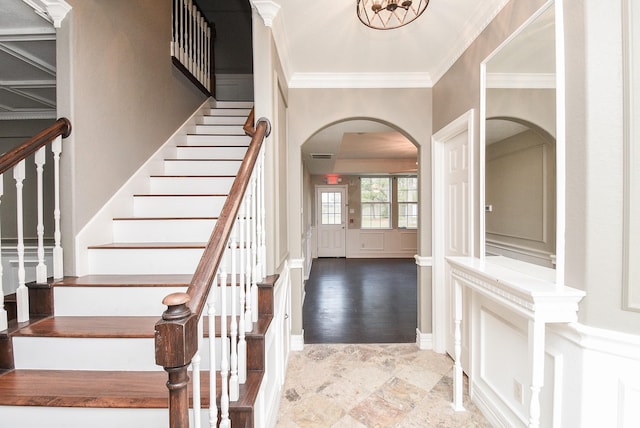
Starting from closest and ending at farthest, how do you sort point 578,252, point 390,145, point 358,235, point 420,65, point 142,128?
point 578,252 < point 142,128 < point 420,65 < point 390,145 < point 358,235

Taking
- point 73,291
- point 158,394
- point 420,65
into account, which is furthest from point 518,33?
point 73,291

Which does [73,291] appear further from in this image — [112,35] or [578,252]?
[578,252]

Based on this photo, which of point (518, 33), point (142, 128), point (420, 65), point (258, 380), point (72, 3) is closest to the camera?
point (258, 380)

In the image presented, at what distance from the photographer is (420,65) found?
8.79 feet

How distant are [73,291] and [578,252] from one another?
2.45m

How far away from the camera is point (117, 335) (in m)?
1.40

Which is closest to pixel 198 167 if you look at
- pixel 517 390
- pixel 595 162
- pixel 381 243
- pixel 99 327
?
pixel 99 327

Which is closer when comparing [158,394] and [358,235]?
[158,394]

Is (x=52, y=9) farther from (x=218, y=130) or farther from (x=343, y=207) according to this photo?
(x=343, y=207)

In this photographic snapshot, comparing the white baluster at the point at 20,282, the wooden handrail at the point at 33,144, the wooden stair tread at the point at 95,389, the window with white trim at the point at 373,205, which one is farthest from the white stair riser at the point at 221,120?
the window with white trim at the point at 373,205

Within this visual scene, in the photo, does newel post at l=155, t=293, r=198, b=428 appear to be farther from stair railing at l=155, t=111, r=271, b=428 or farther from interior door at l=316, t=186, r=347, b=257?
interior door at l=316, t=186, r=347, b=257

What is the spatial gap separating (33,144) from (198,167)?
3.98 feet

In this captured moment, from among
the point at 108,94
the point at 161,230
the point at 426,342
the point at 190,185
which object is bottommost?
the point at 426,342

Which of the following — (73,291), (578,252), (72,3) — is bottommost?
(73,291)
